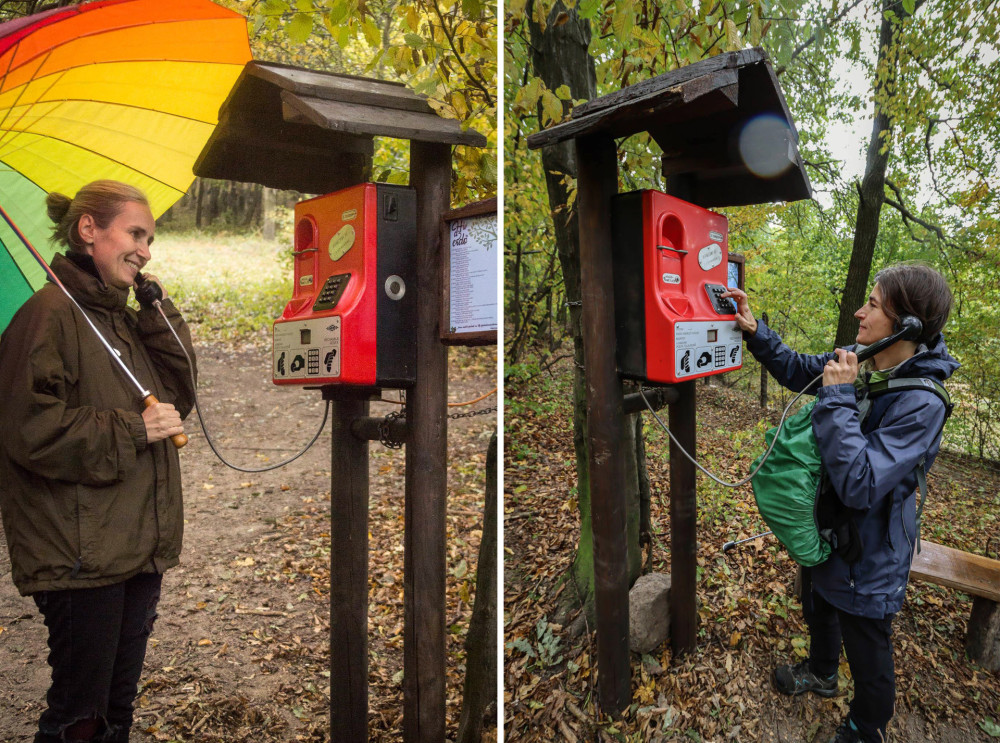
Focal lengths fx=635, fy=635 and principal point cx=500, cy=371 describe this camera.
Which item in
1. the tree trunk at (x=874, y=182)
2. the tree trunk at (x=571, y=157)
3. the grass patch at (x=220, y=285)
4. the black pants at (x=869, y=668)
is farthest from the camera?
the grass patch at (x=220, y=285)

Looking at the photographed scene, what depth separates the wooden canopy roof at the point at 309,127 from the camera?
161 cm

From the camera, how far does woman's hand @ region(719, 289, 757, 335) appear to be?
2.06 metres

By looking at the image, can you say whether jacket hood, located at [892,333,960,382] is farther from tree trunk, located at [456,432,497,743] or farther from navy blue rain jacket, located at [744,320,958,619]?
tree trunk, located at [456,432,497,743]

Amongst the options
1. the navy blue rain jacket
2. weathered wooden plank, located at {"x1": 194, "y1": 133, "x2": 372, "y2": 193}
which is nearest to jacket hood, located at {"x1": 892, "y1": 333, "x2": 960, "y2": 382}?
the navy blue rain jacket

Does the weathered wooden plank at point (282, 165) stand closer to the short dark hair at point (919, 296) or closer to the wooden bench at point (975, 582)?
the short dark hair at point (919, 296)

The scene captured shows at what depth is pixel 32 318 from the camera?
5.29 feet

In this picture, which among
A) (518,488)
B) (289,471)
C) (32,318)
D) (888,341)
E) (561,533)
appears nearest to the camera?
(32,318)

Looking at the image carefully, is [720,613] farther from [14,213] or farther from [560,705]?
[14,213]

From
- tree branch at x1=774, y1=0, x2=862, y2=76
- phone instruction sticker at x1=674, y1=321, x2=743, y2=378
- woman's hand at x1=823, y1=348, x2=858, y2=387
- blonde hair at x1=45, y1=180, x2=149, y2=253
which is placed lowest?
woman's hand at x1=823, y1=348, x2=858, y2=387

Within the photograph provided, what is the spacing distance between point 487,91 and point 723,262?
0.96 meters

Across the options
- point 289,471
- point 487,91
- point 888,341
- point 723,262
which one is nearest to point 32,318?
point 487,91

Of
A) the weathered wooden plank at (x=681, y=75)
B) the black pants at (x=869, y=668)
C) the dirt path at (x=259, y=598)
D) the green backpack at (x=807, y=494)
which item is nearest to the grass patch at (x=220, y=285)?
the dirt path at (x=259, y=598)

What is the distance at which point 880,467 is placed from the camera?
1714 millimetres

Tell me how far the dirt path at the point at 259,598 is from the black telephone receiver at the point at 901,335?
208 centimetres
